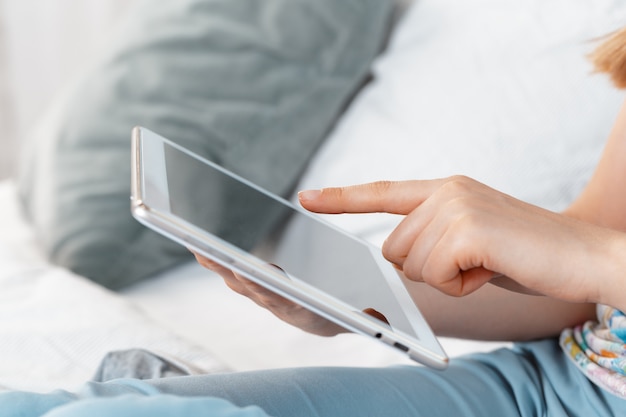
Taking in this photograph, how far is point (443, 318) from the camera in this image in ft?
2.35

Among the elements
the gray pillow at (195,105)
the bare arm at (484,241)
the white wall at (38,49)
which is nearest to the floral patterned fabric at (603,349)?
the bare arm at (484,241)

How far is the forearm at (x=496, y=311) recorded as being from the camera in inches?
28.1

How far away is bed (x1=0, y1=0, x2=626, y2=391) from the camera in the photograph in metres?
0.83

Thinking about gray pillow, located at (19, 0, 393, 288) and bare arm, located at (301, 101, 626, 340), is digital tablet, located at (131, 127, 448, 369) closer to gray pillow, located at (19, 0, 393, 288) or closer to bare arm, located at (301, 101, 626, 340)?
bare arm, located at (301, 101, 626, 340)

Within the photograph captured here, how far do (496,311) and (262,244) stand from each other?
211 millimetres

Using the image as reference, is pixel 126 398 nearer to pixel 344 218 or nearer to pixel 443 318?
pixel 443 318

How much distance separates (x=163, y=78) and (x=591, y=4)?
0.56m

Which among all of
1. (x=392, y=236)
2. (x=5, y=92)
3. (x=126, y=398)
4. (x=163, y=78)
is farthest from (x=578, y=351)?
(x=5, y=92)

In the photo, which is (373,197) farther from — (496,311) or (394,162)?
(394,162)

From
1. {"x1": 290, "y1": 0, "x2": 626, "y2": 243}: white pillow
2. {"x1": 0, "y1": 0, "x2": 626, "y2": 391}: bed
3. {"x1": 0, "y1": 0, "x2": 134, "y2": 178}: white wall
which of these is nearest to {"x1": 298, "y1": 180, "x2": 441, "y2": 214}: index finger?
{"x1": 0, "y1": 0, "x2": 626, "y2": 391}: bed

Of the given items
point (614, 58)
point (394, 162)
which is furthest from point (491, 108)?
A: point (614, 58)

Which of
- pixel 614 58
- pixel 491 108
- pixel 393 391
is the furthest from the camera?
pixel 491 108

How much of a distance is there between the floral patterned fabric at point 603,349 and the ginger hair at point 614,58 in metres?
0.21

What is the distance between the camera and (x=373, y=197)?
55cm
